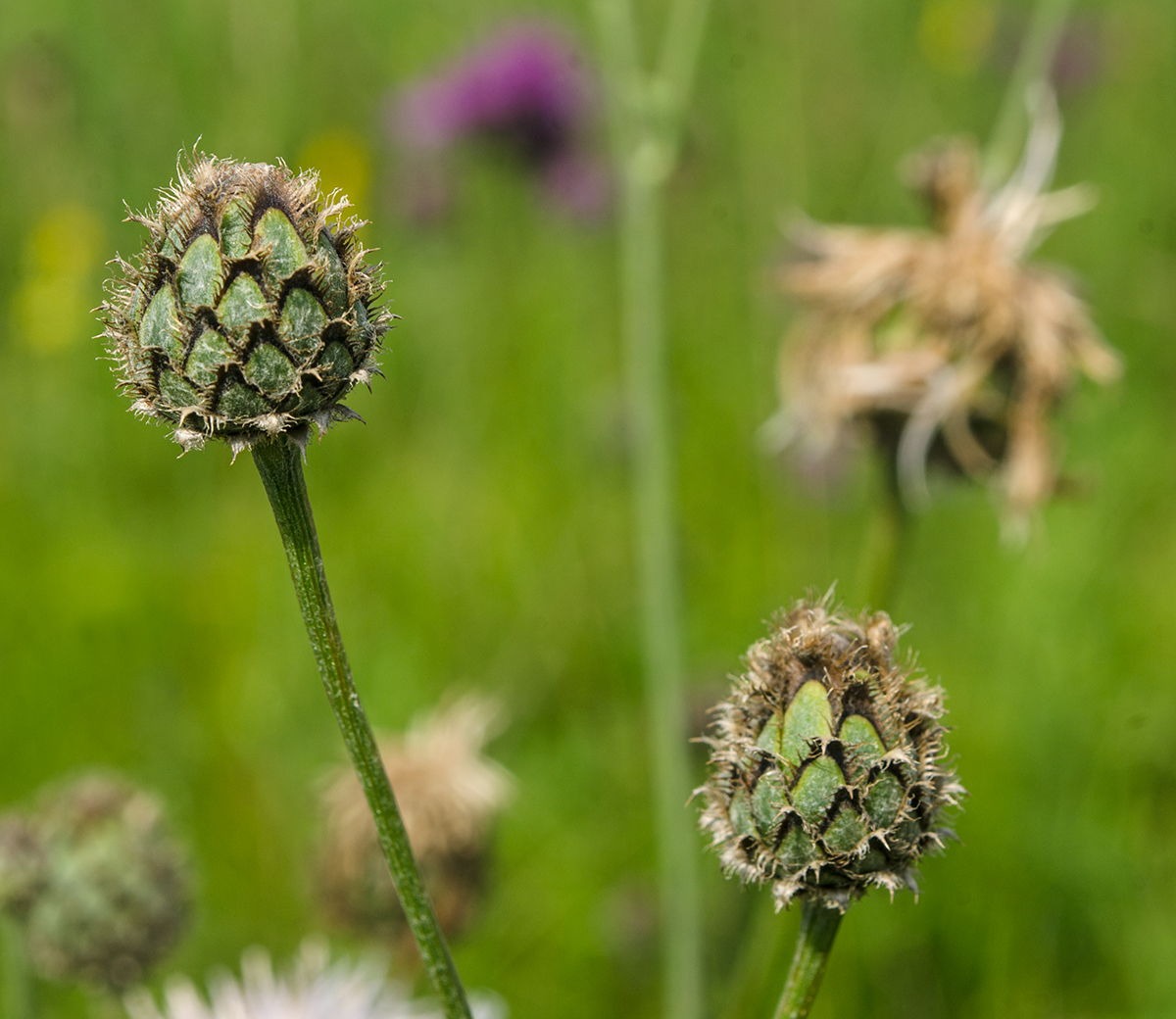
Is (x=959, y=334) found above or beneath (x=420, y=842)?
above

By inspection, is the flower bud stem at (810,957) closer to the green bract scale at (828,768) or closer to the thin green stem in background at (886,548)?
the green bract scale at (828,768)

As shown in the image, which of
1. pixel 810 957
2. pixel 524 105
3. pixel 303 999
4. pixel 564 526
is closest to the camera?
pixel 810 957

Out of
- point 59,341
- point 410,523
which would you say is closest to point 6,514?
point 59,341

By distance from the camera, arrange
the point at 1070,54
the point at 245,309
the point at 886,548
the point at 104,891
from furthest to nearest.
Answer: the point at 1070,54 < the point at 886,548 < the point at 104,891 < the point at 245,309

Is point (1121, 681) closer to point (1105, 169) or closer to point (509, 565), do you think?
point (509, 565)

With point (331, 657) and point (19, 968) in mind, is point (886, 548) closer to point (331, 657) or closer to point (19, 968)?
point (331, 657)

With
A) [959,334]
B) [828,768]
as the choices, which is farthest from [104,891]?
[959,334]

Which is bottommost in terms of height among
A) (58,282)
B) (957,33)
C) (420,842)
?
(420,842)
